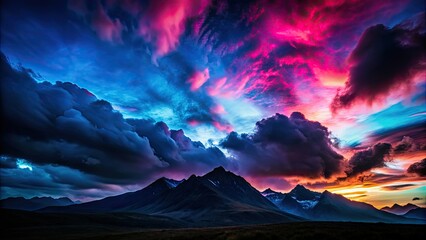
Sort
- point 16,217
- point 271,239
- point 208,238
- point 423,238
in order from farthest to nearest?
1. point 16,217
2. point 208,238
3. point 271,239
4. point 423,238

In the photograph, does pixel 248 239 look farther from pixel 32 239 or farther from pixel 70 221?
pixel 70 221

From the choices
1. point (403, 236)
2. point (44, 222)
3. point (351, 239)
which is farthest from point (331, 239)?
point (44, 222)

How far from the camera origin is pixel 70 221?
621 ft

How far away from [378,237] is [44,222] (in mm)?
199201

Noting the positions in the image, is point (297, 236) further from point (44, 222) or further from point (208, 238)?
point (44, 222)

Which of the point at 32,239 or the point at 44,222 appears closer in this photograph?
the point at 32,239

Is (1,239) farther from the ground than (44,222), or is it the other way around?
(44,222)

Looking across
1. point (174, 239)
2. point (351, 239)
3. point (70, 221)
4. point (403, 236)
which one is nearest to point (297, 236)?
point (351, 239)

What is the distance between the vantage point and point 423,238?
1163 inches

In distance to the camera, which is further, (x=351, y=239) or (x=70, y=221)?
(x=70, y=221)

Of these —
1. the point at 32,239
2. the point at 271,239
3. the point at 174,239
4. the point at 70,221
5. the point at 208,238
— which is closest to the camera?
the point at 271,239

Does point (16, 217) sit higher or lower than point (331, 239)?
higher

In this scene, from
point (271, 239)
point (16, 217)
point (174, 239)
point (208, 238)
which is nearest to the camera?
point (271, 239)

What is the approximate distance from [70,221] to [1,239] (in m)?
105
